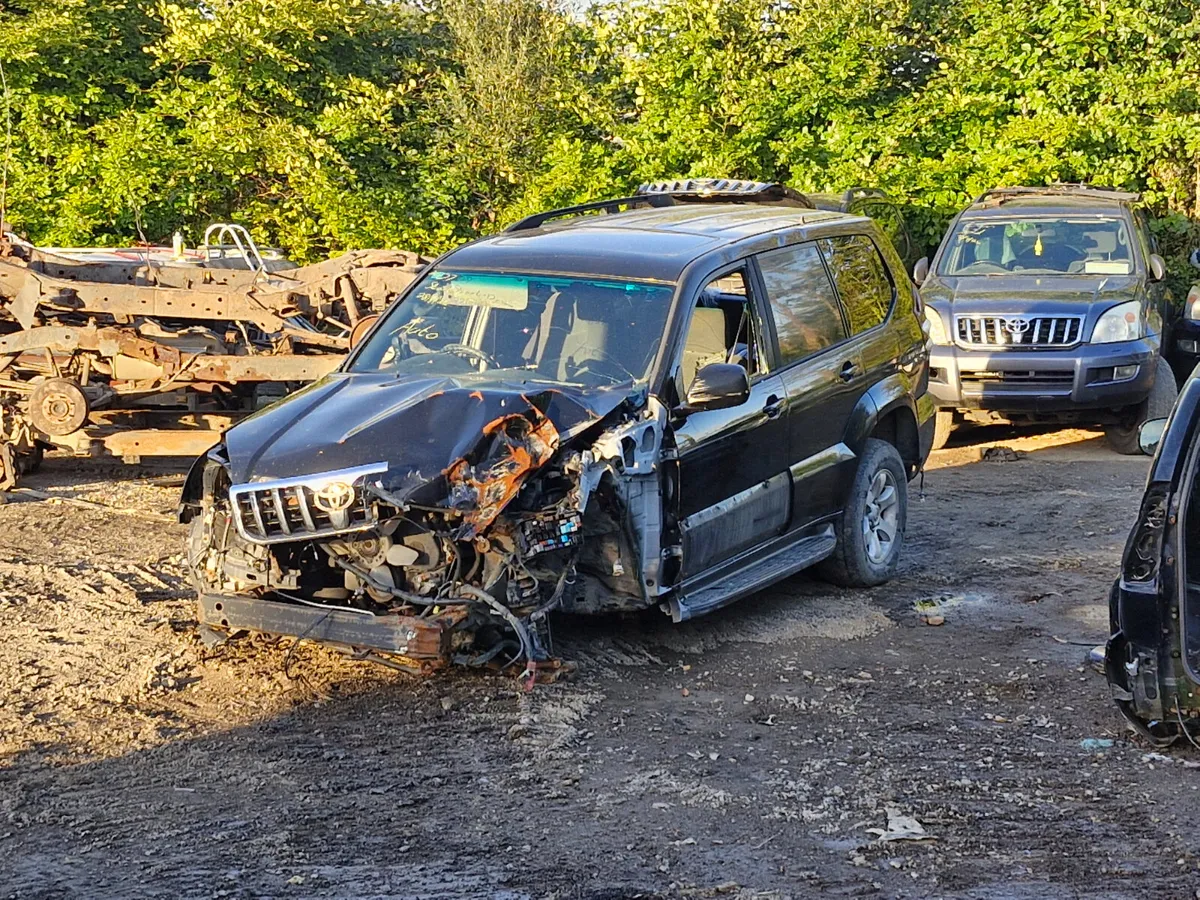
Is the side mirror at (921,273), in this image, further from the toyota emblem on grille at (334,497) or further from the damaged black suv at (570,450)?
the toyota emblem on grille at (334,497)

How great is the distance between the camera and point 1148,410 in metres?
12.7

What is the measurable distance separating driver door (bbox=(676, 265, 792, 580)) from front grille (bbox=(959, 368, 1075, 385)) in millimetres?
5648

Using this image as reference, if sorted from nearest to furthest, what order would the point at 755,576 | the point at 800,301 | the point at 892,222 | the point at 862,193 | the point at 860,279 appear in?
1. the point at 755,576
2. the point at 800,301
3. the point at 860,279
4. the point at 862,193
5. the point at 892,222

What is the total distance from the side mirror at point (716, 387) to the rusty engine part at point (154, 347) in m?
3.59

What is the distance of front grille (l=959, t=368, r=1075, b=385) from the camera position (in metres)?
12.4

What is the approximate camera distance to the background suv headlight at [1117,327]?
1248 cm

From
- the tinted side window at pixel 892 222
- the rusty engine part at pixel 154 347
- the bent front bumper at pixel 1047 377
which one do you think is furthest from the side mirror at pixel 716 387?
the tinted side window at pixel 892 222

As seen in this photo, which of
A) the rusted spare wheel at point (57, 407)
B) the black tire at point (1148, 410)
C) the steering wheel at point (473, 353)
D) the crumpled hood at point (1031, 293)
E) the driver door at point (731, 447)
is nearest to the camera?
the driver door at point (731, 447)

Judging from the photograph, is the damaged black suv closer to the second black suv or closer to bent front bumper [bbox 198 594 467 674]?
bent front bumper [bbox 198 594 467 674]

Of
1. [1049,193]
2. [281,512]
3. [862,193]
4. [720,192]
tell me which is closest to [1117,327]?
[1049,193]

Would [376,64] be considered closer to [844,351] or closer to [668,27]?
[668,27]

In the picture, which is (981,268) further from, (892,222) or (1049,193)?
(892,222)

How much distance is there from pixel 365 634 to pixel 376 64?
47.3 ft

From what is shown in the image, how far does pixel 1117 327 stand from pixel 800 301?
5.68 m
